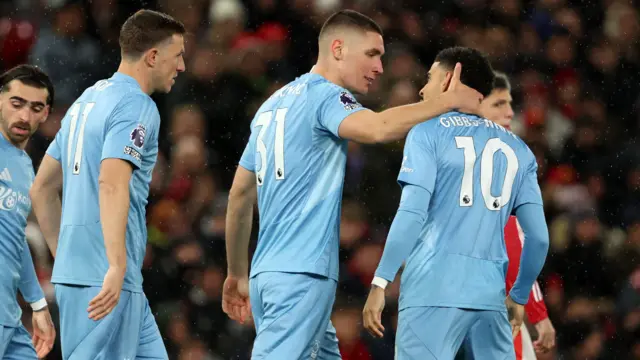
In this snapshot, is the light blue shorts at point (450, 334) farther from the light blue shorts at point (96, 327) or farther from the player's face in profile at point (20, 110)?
the player's face in profile at point (20, 110)

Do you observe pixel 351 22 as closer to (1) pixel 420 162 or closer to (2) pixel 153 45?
(1) pixel 420 162

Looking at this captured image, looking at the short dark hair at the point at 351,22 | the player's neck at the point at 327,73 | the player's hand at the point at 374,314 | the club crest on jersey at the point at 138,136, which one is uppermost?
the short dark hair at the point at 351,22

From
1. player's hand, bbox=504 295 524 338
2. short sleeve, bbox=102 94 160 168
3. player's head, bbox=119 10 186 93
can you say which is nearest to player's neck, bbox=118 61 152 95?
player's head, bbox=119 10 186 93

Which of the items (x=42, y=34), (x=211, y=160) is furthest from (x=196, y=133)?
(x=42, y=34)

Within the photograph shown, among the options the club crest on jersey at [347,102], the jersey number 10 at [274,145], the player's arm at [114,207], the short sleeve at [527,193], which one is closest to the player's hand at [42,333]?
the player's arm at [114,207]

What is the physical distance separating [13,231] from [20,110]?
0.71m

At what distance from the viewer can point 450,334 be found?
4750 millimetres

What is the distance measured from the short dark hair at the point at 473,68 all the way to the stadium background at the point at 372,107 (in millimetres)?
3429

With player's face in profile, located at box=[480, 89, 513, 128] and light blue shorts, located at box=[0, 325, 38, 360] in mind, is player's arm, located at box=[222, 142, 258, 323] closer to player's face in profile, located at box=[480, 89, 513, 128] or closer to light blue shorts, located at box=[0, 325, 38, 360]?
light blue shorts, located at box=[0, 325, 38, 360]

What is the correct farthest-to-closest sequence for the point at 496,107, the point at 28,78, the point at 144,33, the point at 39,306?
the point at 496,107 → the point at 28,78 → the point at 39,306 → the point at 144,33

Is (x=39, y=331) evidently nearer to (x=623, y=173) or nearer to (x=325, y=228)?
(x=325, y=228)

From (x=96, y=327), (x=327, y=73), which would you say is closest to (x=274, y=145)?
(x=327, y=73)

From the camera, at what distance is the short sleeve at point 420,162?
15.7 feet

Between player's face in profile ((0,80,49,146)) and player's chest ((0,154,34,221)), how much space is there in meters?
0.17
